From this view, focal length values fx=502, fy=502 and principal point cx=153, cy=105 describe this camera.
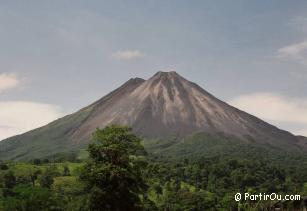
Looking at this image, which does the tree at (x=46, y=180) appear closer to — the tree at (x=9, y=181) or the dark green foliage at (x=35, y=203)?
the tree at (x=9, y=181)

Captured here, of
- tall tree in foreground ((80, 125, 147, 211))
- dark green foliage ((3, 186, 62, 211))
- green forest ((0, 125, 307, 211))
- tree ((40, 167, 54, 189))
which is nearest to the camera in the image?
tall tree in foreground ((80, 125, 147, 211))

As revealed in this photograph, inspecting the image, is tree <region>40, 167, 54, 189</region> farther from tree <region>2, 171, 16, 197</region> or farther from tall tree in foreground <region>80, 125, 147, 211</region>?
tall tree in foreground <region>80, 125, 147, 211</region>

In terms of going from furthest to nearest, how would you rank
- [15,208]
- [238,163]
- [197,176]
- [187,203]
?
[238,163]
[197,176]
[187,203]
[15,208]

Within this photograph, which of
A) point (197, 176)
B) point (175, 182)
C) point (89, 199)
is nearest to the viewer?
point (89, 199)

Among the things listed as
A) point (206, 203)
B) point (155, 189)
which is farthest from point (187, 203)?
point (155, 189)

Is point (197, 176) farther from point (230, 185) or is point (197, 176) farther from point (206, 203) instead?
point (206, 203)

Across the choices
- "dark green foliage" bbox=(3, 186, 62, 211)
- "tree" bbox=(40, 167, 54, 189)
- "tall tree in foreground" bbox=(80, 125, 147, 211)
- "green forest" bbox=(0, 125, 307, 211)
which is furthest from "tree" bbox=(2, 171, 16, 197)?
"tall tree in foreground" bbox=(80, 125, 147, 211)

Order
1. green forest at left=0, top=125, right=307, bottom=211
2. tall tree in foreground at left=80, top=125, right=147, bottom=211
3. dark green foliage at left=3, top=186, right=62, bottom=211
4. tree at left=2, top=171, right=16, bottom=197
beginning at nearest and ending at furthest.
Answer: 1. tall tree in foreground at left=80, top=125, right=147, bottom=211
2. green forest at left=0, top=125, right=307, bottom=211
3. dark green foliage at left=3, top=186, right=62, bottom=211
4. tree at left=2, top=171, right=16, bottom=197

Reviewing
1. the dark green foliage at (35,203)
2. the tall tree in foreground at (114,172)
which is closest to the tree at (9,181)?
the dark green foliage at (35,203)
